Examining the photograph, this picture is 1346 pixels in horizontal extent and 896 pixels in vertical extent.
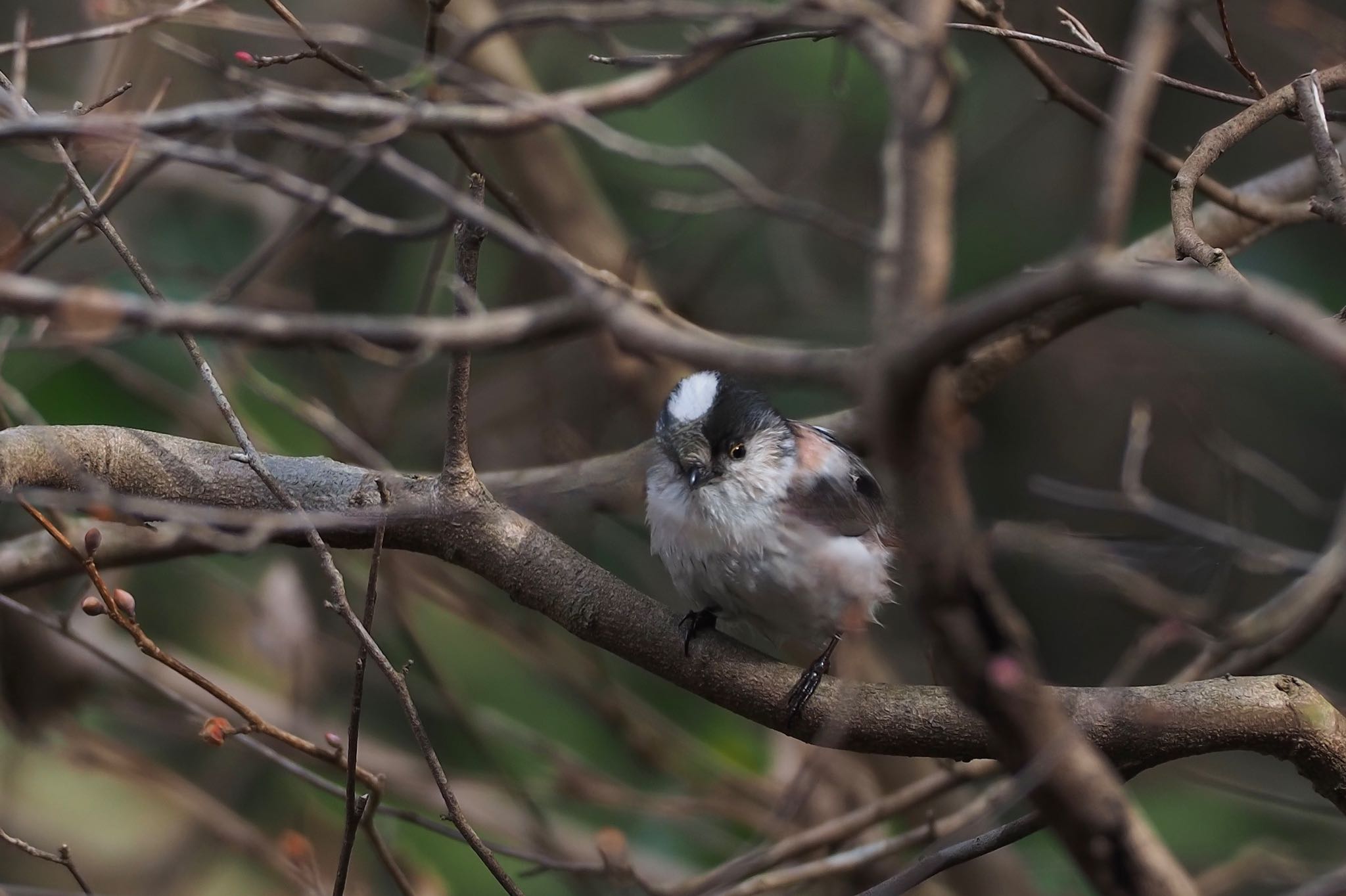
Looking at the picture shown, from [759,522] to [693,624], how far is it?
0.34 m

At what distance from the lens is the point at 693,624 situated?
212 cm

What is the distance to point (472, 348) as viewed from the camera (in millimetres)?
1084

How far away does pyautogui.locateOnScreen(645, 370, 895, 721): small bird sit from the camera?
2365 mm

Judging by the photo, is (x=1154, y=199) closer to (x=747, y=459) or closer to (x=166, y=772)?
(x=747, y=459)

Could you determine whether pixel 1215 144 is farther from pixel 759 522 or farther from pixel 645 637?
pixel 645 637

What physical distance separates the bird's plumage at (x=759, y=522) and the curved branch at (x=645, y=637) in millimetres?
232

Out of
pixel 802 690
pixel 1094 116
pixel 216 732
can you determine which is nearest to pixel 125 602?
pixel 216 732

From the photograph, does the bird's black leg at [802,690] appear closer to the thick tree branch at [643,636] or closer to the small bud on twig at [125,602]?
the thick tree branch at [643,636]

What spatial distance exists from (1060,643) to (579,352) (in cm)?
243

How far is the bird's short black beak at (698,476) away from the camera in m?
2.43

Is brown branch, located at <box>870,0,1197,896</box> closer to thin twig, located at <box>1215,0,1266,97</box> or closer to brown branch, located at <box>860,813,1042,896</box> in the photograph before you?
brown branch, located at <box>860,813,1042,896</box>

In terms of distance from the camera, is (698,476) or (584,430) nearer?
(698,476)

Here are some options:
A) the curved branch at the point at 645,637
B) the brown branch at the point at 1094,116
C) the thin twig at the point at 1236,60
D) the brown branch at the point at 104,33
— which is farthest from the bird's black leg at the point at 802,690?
the brown branch at the point at 104,33

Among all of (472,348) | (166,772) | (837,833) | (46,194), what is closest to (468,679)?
(166,772)
